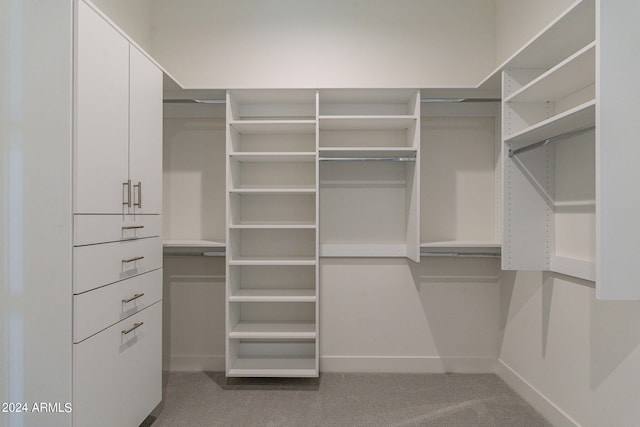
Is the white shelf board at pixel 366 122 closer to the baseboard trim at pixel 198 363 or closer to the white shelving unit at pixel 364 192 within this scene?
the white shelving unit at pixel 364 192

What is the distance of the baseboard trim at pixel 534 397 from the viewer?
2176 millimetres

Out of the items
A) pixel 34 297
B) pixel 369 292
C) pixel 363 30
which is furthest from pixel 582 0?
pixel 34 297

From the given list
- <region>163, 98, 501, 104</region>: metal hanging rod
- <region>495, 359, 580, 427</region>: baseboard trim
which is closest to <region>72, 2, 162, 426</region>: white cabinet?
<region>163, 98, 501, 104</region>: metal hanging rod

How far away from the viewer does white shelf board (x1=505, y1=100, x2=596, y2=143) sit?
5.14 feet

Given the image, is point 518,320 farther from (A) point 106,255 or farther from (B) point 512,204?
(A) point 106,255

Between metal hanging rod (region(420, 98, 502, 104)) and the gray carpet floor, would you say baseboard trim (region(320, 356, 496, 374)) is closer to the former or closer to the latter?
the gray carpet floor

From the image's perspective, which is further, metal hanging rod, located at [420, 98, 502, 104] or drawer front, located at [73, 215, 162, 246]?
metal hanging rod, located at [420, 98, 502, 104]

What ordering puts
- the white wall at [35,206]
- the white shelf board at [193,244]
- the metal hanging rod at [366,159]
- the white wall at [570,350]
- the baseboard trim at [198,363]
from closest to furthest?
the white wall at [35,206] < the white wall at [570,350] < the white shelf board at [193,244] < the metal hanging rod at [366,159] < the baseboard trim at [198,363]

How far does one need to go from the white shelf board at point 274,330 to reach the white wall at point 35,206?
1.23 m

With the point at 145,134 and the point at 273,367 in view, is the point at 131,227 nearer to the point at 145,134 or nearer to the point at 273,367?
the point at 145,134

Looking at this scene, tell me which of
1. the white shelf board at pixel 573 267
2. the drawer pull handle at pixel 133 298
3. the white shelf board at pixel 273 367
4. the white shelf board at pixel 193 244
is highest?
the white shelf board at pixel 193 244

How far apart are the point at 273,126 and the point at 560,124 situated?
1.76m

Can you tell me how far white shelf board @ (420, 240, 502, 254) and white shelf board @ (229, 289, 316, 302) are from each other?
0.89 m

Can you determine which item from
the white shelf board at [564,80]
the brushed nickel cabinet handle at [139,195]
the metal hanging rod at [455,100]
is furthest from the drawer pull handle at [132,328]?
the metal hanging rod at [455,100]
